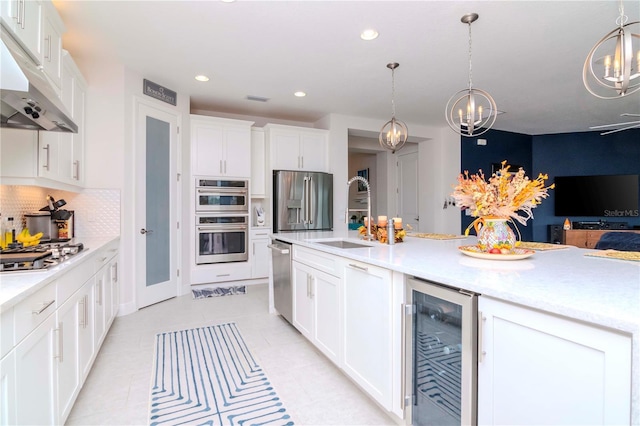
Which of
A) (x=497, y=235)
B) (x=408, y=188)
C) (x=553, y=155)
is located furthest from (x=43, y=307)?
(x=553, y=155)

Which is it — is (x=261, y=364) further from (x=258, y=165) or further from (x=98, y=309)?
(x=258, y=165)

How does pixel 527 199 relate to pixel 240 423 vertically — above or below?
above

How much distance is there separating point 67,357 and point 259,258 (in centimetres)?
337

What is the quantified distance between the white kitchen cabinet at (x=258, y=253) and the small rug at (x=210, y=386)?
2.09 metres

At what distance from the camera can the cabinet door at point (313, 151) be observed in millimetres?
5305

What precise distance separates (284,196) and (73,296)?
336 cm

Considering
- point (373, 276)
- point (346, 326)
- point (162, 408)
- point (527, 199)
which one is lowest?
point (162, 408)

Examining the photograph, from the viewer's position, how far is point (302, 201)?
5082 mm

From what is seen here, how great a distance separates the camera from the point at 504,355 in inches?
44.6

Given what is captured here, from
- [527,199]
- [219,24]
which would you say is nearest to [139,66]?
[219,24]

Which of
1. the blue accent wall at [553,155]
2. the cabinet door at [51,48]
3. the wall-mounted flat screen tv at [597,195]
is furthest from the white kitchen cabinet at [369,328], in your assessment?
the wall-mounted flat screen tv at [597,195]

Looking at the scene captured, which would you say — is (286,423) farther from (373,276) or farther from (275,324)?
(275,324)

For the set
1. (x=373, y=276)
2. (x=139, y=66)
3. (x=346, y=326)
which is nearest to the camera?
(x=373, y=276)

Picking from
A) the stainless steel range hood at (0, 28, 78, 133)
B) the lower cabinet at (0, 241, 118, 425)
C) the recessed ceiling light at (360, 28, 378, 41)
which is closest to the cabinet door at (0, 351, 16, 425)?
the lower cabinet at (0, 241, 118, 425)
